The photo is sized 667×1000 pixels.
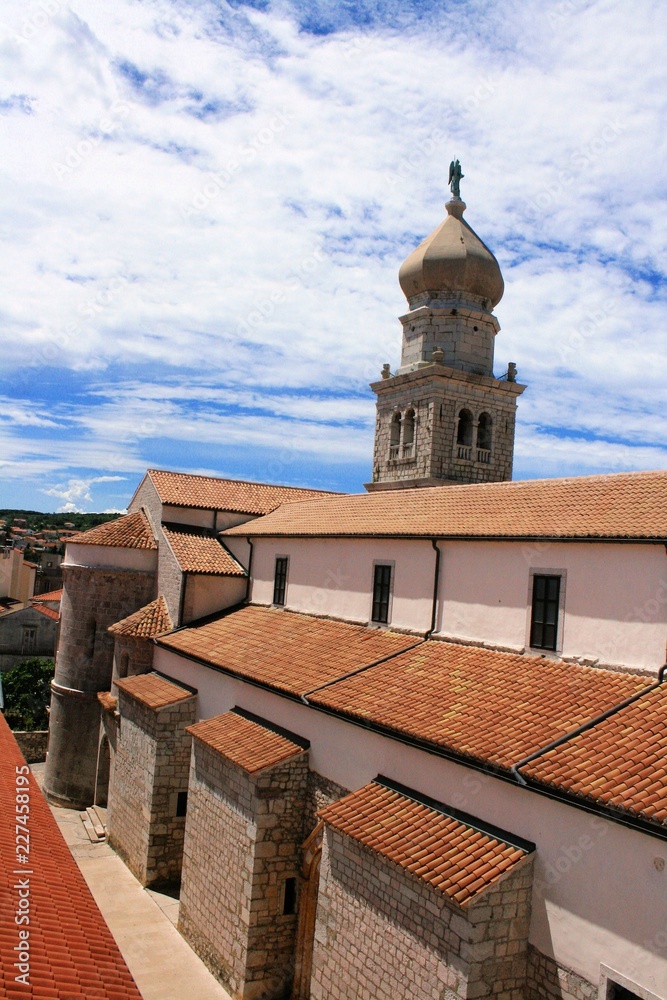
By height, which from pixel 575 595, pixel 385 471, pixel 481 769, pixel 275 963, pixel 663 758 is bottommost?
pixel 275 963

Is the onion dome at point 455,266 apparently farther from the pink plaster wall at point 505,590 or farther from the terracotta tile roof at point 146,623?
the terracotta tile roof at point 146,623

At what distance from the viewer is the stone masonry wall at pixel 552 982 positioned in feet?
24.5

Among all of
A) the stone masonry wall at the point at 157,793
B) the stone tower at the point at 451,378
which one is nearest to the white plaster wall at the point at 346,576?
the stone masonry wall at the point at 157,793

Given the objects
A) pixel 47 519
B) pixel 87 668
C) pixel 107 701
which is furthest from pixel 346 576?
pixel 47 519

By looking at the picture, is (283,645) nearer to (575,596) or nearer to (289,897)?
(289,897)

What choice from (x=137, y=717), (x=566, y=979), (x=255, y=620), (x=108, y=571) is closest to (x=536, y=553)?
(x=566, y=979)

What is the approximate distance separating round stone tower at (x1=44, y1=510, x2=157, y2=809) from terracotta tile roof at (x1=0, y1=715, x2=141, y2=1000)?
42.5 feet

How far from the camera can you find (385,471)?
2458 centimetres

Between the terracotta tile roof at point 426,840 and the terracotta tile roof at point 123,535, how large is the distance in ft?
47.2

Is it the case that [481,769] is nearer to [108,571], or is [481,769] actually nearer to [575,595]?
[575,595]

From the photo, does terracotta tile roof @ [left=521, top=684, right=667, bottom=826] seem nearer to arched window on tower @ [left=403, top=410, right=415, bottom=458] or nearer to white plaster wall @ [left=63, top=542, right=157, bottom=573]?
arched window on tower @ [left=403, top=410, right=415, bottom=458]

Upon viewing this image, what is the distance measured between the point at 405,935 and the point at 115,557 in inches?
654

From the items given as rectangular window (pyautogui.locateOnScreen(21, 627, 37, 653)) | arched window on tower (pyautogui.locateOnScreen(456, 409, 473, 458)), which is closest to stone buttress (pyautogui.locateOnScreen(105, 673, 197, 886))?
arched window on tower (pyautogui.locateOnScreen(456, 409, 473, 458))

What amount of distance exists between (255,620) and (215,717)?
3884 millimetres
